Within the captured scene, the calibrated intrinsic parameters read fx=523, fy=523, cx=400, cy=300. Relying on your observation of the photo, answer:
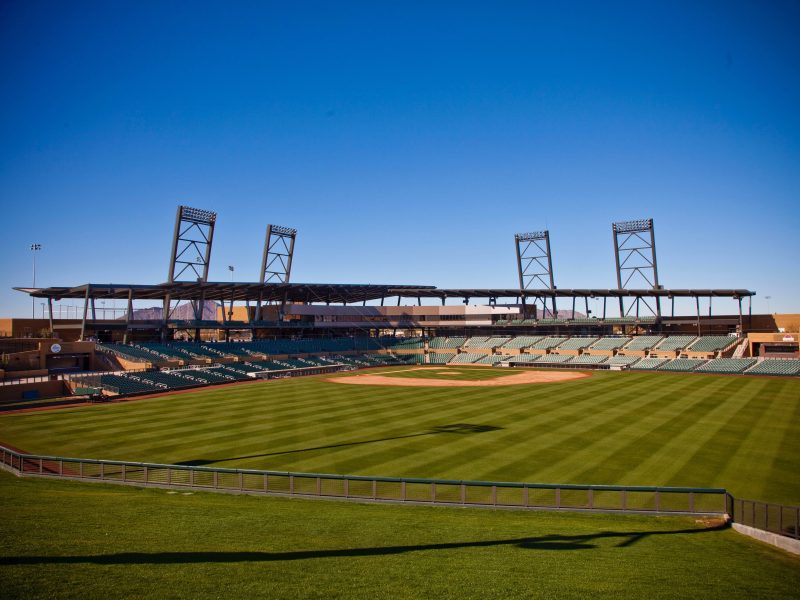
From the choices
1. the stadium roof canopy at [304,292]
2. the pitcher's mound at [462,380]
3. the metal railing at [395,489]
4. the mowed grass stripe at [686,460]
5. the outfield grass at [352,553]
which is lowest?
the pitcher's mound at [462,380]

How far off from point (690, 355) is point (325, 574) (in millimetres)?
71918

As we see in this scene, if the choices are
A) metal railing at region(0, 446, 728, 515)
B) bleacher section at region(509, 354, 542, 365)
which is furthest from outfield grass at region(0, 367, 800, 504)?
bleacher section at region(509, 354, 542, 365)

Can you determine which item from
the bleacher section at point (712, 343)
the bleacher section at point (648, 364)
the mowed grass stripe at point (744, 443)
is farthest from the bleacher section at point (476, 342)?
the mowed grass stripe at point (744, 443)

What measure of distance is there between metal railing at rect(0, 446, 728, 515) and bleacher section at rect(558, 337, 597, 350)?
63264 millimetres

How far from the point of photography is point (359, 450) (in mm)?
26984

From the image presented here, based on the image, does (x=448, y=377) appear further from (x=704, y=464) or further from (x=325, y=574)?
(x=325, y=574)

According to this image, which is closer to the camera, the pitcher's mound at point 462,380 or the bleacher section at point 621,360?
the pitcher's mound at point 462,380

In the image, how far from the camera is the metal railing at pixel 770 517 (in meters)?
13.6

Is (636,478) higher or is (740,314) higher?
(740,314)

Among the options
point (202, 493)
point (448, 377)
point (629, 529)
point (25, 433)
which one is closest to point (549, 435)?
point (629, 529)

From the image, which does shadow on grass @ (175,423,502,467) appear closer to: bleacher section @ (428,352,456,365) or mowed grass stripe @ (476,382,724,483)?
mowed grass stripe @ (476,382,724,483)

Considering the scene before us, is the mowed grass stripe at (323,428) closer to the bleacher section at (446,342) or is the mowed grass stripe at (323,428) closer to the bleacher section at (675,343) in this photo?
the bleacher section at (675,343)

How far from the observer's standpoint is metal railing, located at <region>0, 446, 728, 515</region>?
17.1m

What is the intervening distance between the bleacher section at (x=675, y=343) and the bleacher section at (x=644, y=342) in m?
1.00
